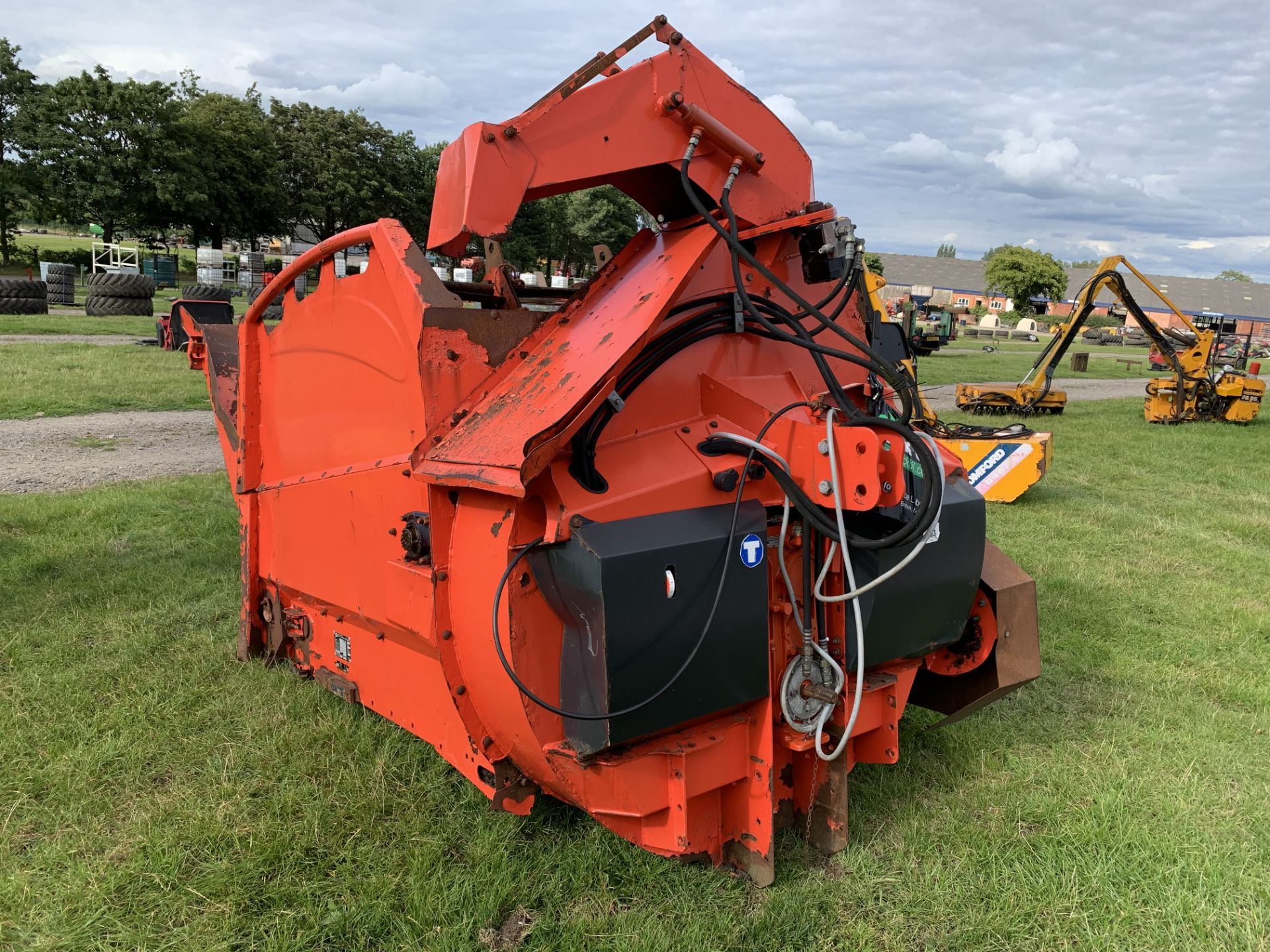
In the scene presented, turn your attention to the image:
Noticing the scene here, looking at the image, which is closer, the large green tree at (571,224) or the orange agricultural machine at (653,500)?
the orange agricultural machine at (653,500)

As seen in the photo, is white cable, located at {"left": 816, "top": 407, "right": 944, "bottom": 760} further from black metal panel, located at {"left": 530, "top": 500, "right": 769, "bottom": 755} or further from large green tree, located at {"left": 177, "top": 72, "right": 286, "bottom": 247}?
large green tree, located at {"left": 177, "top": 72, "right": 286, "bottom": 247}

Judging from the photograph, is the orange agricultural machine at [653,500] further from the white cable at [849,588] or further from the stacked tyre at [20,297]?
the stacked tyre at [20,297]

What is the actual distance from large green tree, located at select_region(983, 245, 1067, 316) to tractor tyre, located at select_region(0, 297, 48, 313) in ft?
173

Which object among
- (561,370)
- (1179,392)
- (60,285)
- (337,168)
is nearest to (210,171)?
(337,168)

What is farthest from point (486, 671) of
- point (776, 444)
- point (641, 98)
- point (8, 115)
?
point (8, 115)

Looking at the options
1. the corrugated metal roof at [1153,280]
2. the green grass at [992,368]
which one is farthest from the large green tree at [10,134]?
the corrugated metal roof at [1153,280]

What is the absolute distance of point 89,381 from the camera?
10.7 meters

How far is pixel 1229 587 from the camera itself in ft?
18.8

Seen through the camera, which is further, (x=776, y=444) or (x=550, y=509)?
(x=776, y=444)

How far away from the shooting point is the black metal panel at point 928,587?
2.65 metres

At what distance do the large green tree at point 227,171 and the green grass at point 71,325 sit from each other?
17216 mm

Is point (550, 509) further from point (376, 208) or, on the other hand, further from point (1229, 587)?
Answer: point (376, 208)

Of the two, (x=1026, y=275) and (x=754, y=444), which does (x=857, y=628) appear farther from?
(x=1026, y=275)

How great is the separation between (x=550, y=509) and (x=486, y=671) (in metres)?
0.50
